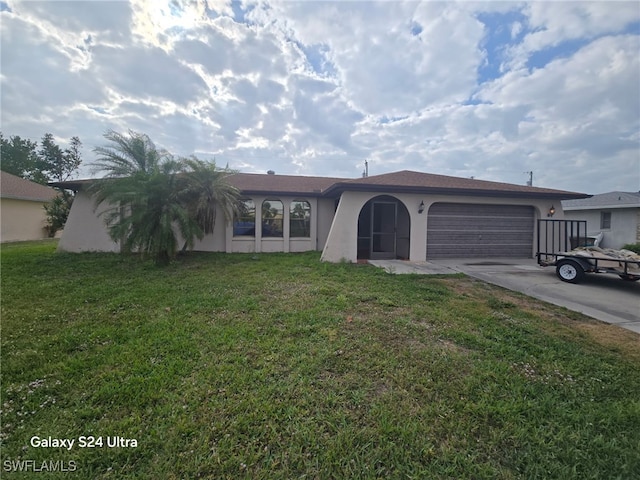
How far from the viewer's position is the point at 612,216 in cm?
1648

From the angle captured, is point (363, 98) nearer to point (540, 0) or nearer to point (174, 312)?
point (540, 0)

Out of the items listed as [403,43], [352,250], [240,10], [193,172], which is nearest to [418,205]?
[352,250]

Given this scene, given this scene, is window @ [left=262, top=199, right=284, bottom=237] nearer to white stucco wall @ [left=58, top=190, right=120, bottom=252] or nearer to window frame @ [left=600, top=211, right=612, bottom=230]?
white stucco wall @ [left=58, top=190, right=120, bottom=252]

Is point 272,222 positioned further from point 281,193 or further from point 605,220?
point 605,220

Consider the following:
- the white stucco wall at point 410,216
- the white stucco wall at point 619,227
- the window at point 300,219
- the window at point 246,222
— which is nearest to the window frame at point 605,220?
the white stucco wall at point 619,227

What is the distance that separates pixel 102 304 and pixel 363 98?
12.7m

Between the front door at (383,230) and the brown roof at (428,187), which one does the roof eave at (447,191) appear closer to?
the brown roof at (428,187)

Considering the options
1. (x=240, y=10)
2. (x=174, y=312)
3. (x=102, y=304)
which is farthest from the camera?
(x=240, y=10)

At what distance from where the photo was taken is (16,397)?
246 centimetres

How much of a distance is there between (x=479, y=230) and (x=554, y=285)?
14.3 ft

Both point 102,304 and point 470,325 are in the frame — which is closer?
point 470,325

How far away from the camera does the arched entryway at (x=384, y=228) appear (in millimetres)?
10961

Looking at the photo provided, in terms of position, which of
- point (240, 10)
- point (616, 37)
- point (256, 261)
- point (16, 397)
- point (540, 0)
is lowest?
point (16, 397)

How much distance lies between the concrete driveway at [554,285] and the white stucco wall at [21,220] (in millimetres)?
22268
